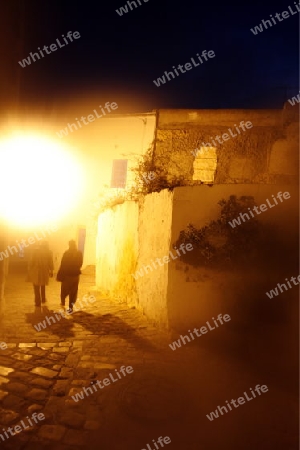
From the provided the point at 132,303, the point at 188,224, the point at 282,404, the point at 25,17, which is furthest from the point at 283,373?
the point at 25,17

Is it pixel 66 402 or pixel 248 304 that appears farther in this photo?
pixel 248 304

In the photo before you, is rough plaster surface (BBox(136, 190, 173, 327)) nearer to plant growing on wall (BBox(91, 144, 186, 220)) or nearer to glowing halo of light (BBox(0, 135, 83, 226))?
plant growing on wall (BBox(91, 144, 186, 220))

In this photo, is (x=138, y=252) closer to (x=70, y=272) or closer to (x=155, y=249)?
(x=155, y=249)

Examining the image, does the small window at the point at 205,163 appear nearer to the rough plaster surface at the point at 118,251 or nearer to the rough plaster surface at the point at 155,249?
the rough plaster surface at the point at 118,251

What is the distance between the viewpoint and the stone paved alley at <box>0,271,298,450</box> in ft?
11.7

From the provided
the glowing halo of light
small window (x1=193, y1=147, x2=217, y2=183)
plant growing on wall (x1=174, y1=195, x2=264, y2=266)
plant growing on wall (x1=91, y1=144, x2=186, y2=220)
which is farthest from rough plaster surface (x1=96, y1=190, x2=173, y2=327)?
the glowing halo of light

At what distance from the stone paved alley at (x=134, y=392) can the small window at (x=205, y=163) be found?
8016 mm

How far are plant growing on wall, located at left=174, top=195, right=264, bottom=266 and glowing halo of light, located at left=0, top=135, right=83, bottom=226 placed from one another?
378 inches

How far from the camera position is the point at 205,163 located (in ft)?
46.1

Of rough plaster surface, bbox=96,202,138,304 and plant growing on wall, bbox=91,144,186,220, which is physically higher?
plant growing on wall, bbox=91,144,186,220

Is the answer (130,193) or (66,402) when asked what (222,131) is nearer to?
(130,193)

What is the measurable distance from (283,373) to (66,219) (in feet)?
→ 53.1

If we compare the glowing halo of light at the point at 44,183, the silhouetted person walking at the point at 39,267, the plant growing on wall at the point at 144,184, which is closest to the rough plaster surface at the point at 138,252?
the plant growing on wall at the point at 144,184

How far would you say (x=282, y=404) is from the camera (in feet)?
14.4
